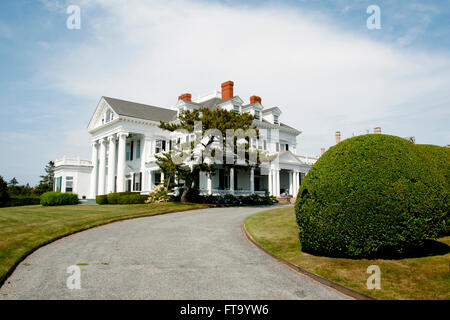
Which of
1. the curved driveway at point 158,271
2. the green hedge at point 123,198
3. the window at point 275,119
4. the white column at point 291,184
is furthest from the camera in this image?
the window at point 275,119

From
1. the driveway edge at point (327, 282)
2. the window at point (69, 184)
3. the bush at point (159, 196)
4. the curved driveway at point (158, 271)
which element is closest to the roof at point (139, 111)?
the window at point (69, 184)

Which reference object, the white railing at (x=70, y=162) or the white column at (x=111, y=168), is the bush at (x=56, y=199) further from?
the white railing at (x=70, y=162)

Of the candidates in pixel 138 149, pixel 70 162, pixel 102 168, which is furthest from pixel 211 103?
pixel 70 162

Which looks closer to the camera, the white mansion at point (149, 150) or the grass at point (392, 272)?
the grass at point (392, 272)

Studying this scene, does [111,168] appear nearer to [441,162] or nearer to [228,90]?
[228,90]

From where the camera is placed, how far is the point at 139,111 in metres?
39.0

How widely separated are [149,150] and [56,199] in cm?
1102

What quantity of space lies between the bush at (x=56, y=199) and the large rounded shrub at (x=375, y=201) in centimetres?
2874

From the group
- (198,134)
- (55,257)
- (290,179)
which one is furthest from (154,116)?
(55,257)

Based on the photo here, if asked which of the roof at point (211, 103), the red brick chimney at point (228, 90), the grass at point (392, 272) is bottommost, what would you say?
the grass at point (392, 272)

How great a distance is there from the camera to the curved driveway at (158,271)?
6285 millimetres

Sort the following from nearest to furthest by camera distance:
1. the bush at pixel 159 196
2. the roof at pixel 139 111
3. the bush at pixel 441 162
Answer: the bush at pixel 441 162 < the bush at pixel 159 196 < the roof at pixel 139 111

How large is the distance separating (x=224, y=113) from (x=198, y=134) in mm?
2634
